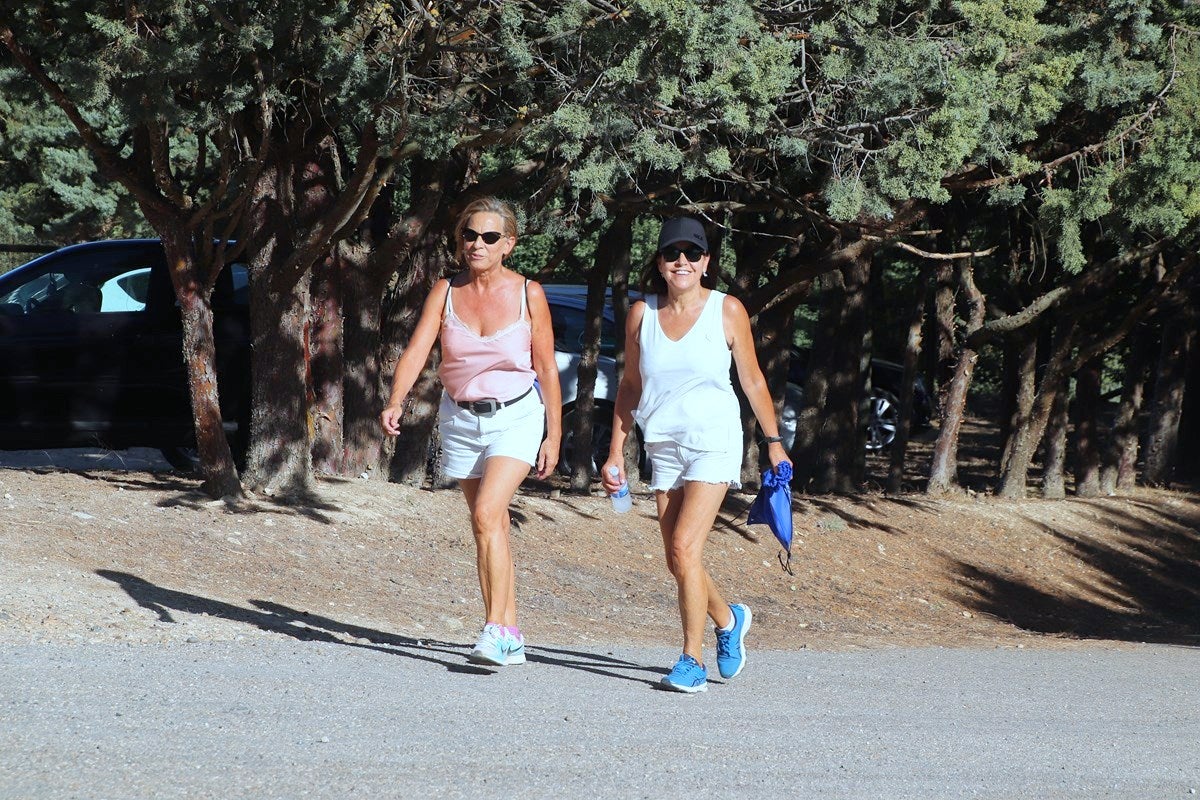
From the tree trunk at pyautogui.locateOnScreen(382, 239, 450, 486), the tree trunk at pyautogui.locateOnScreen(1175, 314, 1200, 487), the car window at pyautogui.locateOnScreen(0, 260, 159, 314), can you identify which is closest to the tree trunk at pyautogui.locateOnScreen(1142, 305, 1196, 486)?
the tree trunk at pyautogui.locateOnScreen(1175, 314, 1200, 487)

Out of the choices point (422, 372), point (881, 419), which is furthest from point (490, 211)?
point (881, 419)

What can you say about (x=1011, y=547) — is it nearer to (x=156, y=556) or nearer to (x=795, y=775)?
(x=156, y=556)

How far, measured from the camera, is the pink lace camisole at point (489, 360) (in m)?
6.49

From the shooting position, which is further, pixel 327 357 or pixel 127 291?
pixel 327 357

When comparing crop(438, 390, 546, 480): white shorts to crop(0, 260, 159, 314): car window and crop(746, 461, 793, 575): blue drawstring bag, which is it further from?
crop(0, 260, 159, 314): car window

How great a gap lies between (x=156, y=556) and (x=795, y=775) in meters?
5.61

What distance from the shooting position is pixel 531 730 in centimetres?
544

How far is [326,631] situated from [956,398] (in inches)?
428

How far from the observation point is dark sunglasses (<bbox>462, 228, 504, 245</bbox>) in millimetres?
6535

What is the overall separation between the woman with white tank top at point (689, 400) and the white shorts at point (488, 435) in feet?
1.50

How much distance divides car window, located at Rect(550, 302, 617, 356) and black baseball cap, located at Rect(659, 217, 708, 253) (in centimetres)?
893

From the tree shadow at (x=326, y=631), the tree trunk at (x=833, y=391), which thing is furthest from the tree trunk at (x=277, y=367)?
the tree trunk at (x=833, y=391)

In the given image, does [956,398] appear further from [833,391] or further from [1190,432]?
[1190,432]

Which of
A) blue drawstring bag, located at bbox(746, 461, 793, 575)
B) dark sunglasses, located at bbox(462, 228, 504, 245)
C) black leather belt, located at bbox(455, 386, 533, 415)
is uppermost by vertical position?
dark sunglasses, located at bbox(462, 228, 504, 245)
